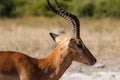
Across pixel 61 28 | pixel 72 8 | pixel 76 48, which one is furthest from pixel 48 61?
pixel 72 8

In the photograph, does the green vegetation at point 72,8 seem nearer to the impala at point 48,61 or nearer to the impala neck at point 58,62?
the impala at point 48,61

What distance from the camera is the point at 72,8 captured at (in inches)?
953

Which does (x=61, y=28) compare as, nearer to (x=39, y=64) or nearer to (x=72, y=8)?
(x=72, y=8)

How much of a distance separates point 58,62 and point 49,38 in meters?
9.14

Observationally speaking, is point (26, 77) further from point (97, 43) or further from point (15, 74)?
point (97, 43)

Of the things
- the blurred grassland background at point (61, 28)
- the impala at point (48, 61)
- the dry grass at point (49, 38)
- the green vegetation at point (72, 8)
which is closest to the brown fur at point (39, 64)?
the impala at point (48, 61)

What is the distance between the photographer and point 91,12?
→ 932 inches

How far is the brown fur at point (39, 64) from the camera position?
7367 millimetres

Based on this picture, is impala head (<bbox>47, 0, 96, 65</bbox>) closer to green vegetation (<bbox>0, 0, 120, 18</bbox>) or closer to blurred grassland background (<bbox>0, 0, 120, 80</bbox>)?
blurred grassland background (<bbox>0, 0, 120, 80</bbox>)

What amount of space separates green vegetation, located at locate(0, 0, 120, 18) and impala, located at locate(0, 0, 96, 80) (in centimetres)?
1486

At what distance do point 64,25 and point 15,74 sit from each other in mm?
13514

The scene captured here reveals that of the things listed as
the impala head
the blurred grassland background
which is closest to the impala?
the impala head

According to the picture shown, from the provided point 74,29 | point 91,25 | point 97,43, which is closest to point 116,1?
point 91,25

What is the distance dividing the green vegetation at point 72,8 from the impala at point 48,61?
14861mm
